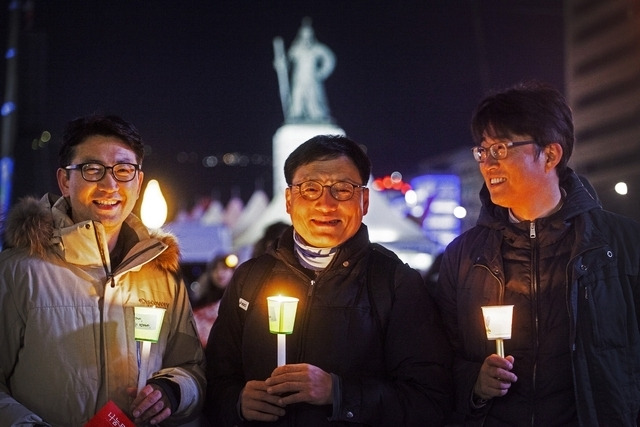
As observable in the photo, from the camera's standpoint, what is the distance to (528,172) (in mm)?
3607

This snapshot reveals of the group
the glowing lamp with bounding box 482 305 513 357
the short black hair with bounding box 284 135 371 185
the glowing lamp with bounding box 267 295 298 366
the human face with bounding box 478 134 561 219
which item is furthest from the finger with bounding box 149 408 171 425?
the human face with bounding box 478 134 561 219

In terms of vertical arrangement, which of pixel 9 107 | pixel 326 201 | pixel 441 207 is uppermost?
pixel 9 107

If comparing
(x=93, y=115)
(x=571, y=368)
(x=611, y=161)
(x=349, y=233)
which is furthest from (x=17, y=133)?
(x=611, y=161)

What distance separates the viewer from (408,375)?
343 centimetres

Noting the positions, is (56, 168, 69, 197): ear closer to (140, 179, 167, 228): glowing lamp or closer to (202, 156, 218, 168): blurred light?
(140, 179, 167, 228): glowing lamp

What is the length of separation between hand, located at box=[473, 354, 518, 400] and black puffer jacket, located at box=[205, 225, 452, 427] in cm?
22

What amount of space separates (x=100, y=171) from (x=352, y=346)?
159cm

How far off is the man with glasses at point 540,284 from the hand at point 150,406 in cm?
146

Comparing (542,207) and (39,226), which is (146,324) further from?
(542,207)

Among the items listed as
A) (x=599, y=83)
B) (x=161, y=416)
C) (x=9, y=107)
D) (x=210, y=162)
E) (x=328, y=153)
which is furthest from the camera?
(x=210, y=162)

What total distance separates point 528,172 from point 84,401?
2489 mm

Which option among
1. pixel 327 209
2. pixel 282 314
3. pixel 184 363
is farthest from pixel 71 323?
pixel 327 209

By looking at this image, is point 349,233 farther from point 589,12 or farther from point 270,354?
point 589,12

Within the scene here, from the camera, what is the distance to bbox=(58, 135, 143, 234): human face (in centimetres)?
365
